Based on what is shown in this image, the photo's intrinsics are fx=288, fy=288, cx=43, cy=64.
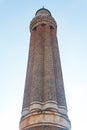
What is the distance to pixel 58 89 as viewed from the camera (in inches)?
503

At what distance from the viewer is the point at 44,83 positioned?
502 inches

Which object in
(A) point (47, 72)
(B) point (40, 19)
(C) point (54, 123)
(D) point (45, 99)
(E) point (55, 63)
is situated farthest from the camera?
(B) point (40, 19)

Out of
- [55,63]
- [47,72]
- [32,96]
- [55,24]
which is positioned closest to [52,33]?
[55,24]

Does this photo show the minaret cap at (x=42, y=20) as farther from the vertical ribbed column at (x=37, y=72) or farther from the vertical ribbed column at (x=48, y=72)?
the vertical ribbed column at (x=48, y=72)

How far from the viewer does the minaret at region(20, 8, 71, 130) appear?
11453 mm

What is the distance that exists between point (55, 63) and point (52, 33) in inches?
93.8

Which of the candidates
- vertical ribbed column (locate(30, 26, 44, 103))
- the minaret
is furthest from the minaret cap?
vertical ribbed column (locate(30, 26, 44, 103))

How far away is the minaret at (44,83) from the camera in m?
11.5

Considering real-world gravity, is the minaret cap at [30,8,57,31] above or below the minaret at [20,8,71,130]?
above

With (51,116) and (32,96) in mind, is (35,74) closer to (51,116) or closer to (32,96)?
(32,96)

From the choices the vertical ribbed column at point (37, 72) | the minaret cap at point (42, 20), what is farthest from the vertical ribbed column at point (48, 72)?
the minaret cap at point (42, 20)

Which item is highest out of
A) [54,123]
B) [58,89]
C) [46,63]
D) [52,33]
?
[52,33]

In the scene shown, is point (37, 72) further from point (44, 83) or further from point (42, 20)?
point (42, 20)

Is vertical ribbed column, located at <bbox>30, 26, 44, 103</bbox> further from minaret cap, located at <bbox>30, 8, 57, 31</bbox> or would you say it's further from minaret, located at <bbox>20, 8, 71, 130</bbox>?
minaret cap, located at <bbox>30, 8, 57, 31</bbox>
